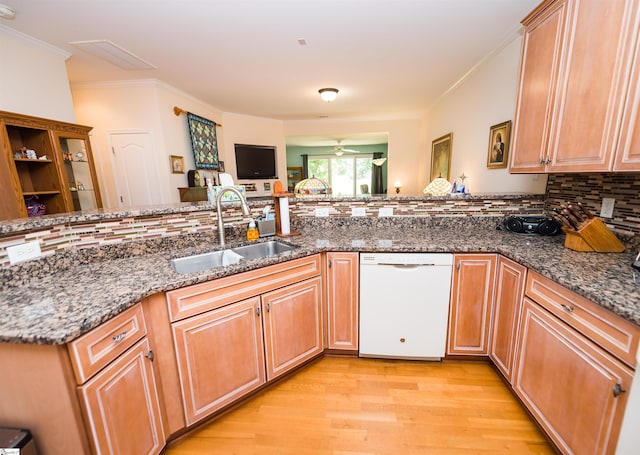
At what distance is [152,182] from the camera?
3.76 meters

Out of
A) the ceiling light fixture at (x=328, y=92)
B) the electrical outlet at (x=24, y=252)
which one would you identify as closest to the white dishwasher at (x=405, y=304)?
the electrical outlet at (x=24, y=252)

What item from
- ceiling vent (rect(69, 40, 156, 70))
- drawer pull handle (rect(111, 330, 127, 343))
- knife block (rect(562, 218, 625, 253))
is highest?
ceiling vent (rect(69, 40, 156, 70))

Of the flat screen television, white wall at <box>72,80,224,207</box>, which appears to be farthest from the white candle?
the flat screen television

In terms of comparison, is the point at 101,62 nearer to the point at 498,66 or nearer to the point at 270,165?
the point at 270,165

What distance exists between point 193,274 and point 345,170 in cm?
860

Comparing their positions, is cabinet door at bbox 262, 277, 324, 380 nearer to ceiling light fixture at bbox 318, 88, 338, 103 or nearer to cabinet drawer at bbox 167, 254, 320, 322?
cabinet drawer at bbox 167, 254, 320, 322

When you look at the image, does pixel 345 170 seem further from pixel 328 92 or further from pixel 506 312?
pixel 506 312

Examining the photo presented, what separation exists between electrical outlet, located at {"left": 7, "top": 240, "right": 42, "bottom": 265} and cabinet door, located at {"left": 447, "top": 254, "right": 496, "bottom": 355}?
2213 millimetres

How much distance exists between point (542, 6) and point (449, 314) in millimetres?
1877

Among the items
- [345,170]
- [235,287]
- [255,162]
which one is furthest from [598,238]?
[345,170]

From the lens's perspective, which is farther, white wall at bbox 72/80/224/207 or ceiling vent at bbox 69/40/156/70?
white wall at bbox 72/80/224/207

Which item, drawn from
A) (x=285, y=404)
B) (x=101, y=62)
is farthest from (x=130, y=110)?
(x=285, y=404)

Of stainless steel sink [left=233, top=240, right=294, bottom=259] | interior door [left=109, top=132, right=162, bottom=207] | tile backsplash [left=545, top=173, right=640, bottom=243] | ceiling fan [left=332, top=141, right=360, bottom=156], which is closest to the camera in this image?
tile backsplash [left=545, top=173, right=640, bottom=243]

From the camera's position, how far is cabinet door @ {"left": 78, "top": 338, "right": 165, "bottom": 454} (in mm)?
863
